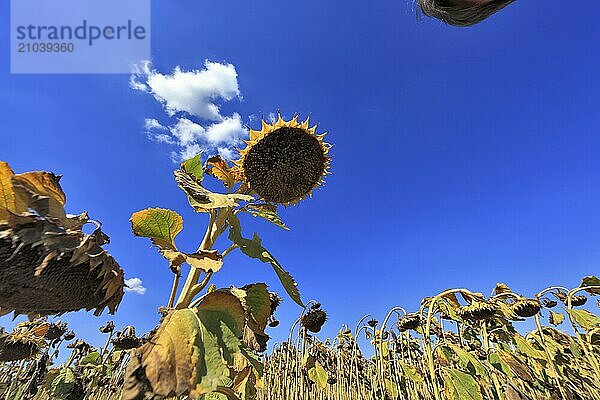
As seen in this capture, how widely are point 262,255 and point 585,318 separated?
2979mm

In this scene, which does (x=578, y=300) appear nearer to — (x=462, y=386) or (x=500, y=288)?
(x=500, y=288)

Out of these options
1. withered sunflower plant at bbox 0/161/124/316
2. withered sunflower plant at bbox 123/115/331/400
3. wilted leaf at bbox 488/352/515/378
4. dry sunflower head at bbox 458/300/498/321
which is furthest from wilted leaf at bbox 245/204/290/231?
wilted leaf at bbox 488/352/515/378

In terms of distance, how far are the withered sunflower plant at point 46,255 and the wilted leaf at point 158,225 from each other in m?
0.26

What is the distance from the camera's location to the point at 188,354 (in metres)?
0.79

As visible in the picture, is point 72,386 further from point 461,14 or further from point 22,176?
point 461,14

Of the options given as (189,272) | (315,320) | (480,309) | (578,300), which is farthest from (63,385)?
(578,300)

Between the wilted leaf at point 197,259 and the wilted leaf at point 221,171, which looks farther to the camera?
the wilted leaf at point 221,171

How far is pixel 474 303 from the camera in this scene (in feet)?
7.27

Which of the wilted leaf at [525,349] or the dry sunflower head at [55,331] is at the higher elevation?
the dry sunflower head at [55,331]

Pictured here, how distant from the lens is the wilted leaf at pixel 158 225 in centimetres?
107

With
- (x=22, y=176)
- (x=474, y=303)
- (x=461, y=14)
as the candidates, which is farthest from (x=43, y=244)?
(x=461, y=14)

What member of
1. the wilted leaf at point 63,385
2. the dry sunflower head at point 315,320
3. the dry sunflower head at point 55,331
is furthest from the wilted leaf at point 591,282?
the dry sunflower head at point 55,331

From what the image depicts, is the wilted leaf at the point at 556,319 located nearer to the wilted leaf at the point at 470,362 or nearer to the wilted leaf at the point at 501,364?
the wilted leaf at the point at 501,364

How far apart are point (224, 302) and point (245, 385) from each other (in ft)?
1.92
